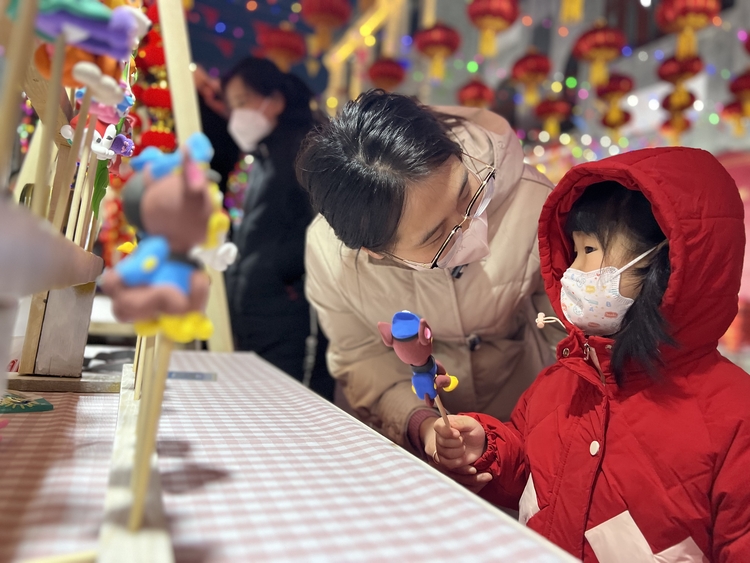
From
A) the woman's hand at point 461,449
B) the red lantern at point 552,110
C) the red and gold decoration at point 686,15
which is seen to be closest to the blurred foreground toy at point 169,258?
the woman's hand at point 461,449

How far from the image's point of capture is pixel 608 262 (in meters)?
1.01

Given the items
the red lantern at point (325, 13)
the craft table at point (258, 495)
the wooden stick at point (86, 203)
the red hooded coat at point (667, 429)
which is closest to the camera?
the craft table at point (258, 495)

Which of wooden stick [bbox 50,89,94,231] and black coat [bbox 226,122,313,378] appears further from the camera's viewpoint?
black coat [bbox 226,122,313,378]

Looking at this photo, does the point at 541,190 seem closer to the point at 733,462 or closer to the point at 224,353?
the point at 733,462

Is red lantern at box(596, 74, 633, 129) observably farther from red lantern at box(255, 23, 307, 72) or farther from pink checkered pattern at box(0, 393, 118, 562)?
pink checkered pattern at box(0, 393, 118, 562)

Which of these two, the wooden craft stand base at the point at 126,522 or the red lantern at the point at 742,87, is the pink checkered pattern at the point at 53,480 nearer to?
the wooden craft stand base at the point at 126,522

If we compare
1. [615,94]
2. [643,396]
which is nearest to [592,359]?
[643,396]

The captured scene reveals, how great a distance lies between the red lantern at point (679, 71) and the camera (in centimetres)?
410

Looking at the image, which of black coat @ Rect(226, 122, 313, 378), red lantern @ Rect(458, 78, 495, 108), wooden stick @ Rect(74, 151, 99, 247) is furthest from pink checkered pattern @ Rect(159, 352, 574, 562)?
red lantern @ Rect(458, 78, 495, 108)

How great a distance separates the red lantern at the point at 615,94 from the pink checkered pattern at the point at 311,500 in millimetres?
4650

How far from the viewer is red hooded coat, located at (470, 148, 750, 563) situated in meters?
0.87

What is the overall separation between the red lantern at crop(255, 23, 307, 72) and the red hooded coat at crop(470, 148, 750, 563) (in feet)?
12.0

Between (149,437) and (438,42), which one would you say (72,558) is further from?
(438,42)

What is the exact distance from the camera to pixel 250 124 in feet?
7.54
